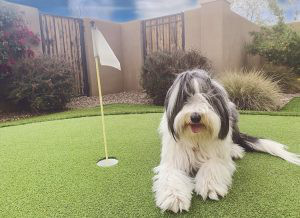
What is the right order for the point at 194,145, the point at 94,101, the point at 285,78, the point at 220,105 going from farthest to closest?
the point at 285,78
the point at 94,101
the point at 194,145
the point at 220,105

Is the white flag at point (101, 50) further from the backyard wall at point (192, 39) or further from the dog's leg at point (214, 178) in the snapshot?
the backyard wall at point (192, 39)

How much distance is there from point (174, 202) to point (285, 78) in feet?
29.3

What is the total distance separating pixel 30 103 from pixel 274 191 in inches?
239

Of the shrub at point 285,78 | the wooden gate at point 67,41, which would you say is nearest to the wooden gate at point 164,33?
the wooden gate at point 67,41

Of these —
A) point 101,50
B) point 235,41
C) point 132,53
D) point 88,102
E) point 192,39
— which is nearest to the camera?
point 101,50

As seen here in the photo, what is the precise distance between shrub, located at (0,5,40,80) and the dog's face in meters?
5.92

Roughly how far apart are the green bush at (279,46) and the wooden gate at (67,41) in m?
5.95

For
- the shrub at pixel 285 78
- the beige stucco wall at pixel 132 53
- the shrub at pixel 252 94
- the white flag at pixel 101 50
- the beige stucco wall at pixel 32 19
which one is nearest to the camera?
the white flag at pixel 101 50

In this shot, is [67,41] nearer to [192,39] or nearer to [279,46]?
[192,39]

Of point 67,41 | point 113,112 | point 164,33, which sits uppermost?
point 164,33

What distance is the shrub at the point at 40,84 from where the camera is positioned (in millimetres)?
6531

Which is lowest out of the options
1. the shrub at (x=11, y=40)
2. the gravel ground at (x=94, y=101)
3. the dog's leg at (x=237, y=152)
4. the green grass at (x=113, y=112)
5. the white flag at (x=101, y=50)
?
the gravel ground at (x=94, y=101)

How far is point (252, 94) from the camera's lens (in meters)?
6.43

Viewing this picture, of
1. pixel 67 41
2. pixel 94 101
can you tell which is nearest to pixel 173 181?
pixel 94 101
